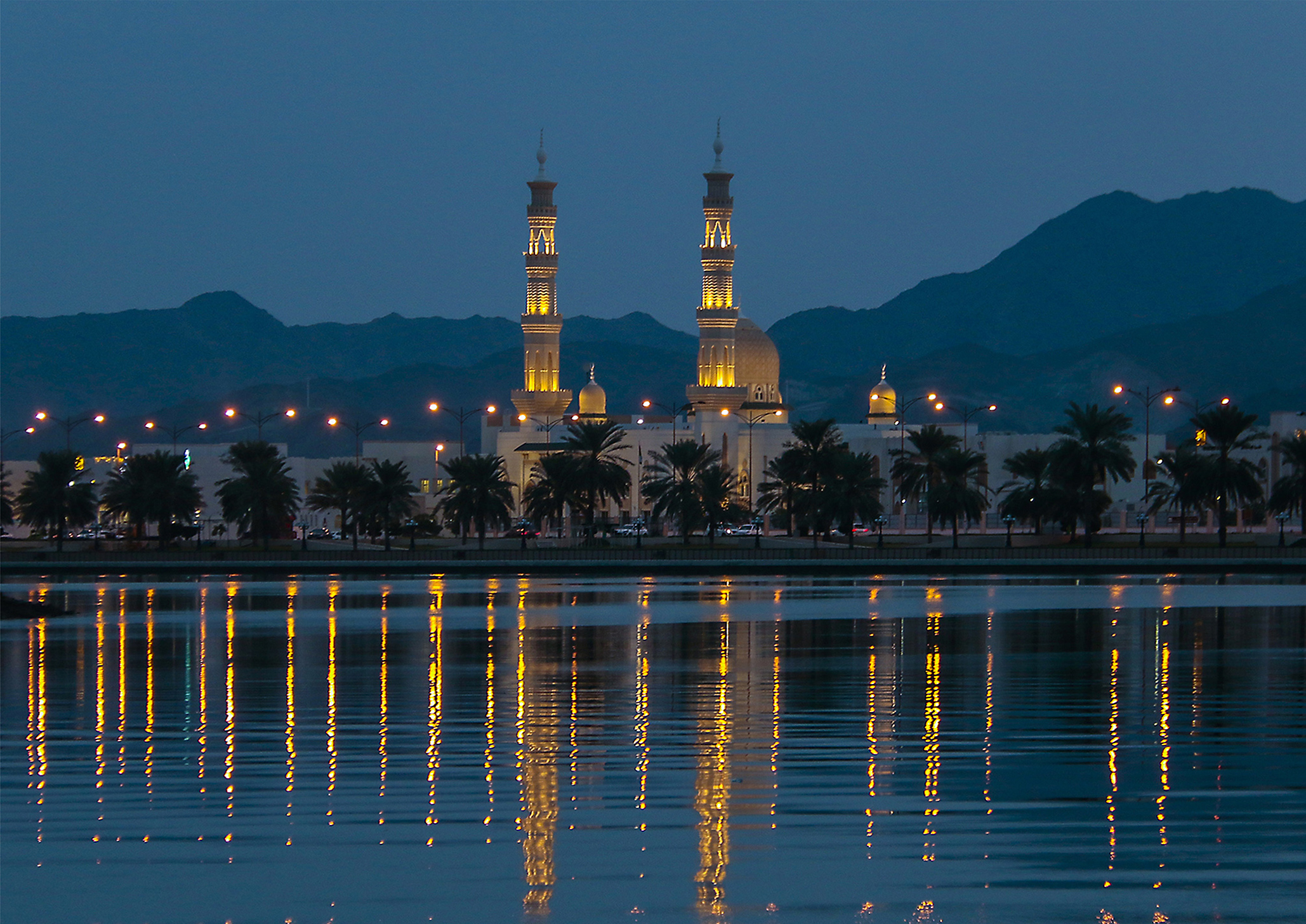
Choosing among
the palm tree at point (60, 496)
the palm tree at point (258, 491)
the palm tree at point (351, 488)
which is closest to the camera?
the palm tree at point (258, 491)

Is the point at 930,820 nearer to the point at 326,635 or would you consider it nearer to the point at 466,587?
the point at 326,635

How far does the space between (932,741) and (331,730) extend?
6.03 m

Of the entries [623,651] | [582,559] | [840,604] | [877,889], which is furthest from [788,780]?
[582,559]

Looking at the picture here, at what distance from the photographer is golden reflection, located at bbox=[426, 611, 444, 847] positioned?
13.4 metres

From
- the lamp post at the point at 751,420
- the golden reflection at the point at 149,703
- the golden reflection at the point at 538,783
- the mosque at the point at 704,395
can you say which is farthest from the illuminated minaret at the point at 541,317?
Result: the golden reflection at the point at 538,783

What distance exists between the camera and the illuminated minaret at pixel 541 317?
364 feet

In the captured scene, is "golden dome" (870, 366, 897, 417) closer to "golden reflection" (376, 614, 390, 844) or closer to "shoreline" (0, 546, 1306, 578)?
"shoreline" (0, 546, 1306, 578)

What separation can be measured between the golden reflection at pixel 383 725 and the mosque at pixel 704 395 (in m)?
74.2

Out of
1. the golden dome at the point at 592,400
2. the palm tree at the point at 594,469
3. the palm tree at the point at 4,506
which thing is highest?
the golden dome at the point at 592,400

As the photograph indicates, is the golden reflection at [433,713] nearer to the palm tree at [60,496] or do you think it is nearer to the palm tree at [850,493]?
the palm tree at [850,493]

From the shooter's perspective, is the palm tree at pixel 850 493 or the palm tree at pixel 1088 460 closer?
the palm tree at pixel 1088 460

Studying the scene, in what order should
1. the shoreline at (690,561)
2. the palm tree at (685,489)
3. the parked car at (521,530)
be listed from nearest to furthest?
the shoreline at (690,561), the palm tree at (685,489), the parked car at (521,530)

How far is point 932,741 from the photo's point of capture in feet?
53.7

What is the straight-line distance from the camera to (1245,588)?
146 ft
